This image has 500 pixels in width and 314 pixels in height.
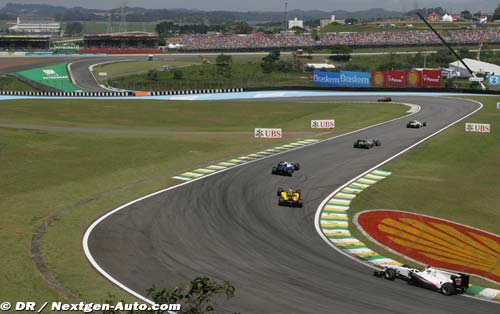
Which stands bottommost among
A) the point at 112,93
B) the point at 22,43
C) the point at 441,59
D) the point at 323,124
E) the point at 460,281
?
the point at 112,93

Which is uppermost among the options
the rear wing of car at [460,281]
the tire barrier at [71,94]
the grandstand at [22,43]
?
the grandstand at [22,43]

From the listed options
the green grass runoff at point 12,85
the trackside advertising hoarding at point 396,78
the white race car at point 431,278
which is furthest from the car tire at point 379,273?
the green grass runoff at point 12,85

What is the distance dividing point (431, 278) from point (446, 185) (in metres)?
19.8

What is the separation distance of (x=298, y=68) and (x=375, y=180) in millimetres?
105655

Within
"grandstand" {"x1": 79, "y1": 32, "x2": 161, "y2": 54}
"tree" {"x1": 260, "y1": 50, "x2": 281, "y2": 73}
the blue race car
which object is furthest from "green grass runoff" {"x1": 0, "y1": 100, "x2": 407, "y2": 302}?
"grandstand" {"x1": 79, "y1": 32, "x2": 161, "y2": 54}

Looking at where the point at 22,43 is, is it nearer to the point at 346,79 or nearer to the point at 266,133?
the point at 346,79

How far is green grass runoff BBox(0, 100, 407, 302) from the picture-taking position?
24.5 m

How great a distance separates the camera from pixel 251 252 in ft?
86.4

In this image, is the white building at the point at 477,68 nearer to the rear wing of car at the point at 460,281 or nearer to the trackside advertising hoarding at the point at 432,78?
the trackside advertising hoarding at the point at 432,78

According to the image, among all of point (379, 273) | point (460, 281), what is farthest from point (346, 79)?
point (460, 281)

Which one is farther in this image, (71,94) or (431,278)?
(71,94)

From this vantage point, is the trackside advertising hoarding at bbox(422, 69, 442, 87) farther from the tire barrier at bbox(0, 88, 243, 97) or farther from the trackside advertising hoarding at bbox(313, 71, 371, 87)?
the tire barrier at bbox(0, 88, 243, 97)

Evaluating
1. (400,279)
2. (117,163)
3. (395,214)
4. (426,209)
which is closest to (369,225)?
(395,214)

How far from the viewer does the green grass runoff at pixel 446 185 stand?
115 ft
